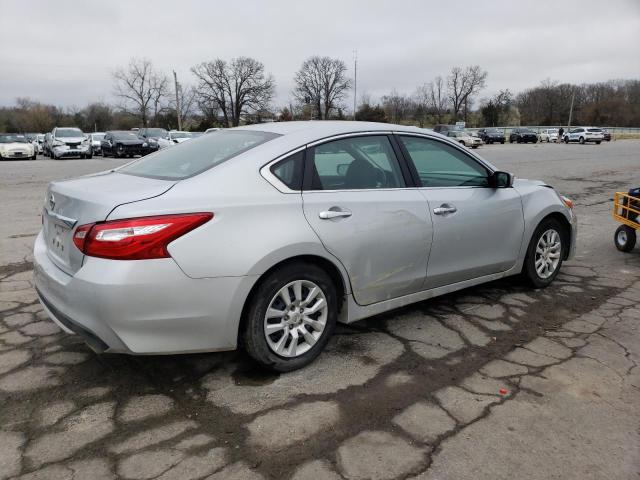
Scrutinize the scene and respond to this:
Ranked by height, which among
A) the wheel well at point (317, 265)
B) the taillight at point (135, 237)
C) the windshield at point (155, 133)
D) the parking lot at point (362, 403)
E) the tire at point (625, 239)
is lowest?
the parking lot at point (362, 403)

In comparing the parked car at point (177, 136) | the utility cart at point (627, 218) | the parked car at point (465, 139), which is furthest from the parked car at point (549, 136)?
the utility cart at point (627, 218)

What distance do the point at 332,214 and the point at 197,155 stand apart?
1.03 metres

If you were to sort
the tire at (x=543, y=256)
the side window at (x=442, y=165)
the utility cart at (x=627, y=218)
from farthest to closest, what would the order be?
the utility cart at (x=627, y=218)
the tire at (x=543, y=256)
the side window at (x=442, y=165)

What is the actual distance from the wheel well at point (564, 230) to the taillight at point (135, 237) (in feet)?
11.7

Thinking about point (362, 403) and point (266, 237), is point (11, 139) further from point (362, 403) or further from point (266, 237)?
point (362, 403)

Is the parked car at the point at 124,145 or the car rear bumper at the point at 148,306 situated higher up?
the parked car at the point at 124,145

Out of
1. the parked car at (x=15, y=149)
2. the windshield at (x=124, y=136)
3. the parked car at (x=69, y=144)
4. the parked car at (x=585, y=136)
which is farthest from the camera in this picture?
the parked car at (x=585, y=136)

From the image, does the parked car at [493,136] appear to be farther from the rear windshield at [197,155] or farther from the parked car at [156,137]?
the rear windshield at [197,155]

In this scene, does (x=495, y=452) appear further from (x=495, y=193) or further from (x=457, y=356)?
(x=495, y=193)

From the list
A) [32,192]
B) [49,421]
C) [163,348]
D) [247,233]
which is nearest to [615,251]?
[247,233]

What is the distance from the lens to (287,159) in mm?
3197

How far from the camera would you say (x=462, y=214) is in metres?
3.95

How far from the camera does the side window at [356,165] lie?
3.33 m

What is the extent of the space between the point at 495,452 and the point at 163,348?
5.87 ft
